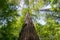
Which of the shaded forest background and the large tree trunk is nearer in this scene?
the large tree trunk

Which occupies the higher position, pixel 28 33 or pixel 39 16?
pixel 28 33

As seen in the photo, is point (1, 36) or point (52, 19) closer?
point (1, 36)

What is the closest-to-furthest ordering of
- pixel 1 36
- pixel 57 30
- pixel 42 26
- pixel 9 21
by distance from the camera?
1. pixel 1 36
2. pixel 9 21
3. pixel 57 30
4. pixel 42 26

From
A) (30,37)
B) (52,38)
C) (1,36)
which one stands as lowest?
(52,38)

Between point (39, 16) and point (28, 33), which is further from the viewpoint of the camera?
point (39, 16)

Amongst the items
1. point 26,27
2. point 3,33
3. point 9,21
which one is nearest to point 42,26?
point 9,21

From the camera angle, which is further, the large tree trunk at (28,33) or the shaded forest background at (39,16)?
the shaded forest background at (39,16)

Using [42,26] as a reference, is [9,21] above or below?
above

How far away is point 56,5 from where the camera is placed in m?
13.7

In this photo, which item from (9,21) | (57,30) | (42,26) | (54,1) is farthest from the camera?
(42,26)

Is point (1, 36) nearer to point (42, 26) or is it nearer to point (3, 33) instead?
point (3, 33)

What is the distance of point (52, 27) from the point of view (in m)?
15.4

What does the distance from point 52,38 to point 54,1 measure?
3385mm

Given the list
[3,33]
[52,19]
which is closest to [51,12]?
[52,19]
